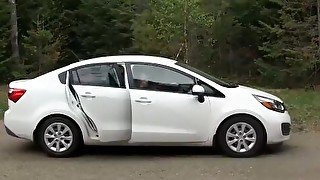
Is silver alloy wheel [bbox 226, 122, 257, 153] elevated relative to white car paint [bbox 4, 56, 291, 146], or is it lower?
lower

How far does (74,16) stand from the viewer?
2991 centimetres

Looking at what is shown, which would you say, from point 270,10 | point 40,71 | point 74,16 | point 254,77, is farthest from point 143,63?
point 74,16

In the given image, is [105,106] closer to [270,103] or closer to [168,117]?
[168,117]

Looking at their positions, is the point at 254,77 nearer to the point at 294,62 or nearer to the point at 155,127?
the point at 294,62

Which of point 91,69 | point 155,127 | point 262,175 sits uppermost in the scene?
point 91,69

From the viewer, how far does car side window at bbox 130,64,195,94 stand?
27.4 feet

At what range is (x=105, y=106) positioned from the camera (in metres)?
8.25

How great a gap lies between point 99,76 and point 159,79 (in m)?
0.89

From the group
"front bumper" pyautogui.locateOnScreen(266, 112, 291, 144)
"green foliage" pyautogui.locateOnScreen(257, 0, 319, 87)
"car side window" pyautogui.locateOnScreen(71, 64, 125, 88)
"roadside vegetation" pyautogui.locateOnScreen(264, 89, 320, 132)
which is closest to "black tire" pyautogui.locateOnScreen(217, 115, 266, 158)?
"front bumper" pyautogui.locateOnScreen(266, 112, 291, 144)

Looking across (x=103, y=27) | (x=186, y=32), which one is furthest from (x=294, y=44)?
(x=103, y=27)

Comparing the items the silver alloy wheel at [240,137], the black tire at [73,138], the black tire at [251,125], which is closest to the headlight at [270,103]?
the black tire at [251,125]

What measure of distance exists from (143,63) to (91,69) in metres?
0.78

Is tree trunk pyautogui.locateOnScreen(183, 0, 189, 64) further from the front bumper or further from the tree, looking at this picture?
the front bumper

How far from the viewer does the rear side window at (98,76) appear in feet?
27.6
